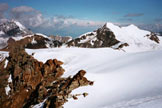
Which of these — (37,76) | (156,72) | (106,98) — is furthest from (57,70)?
(156,72)

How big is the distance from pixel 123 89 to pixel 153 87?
4898 millimetres

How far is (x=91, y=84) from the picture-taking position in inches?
961

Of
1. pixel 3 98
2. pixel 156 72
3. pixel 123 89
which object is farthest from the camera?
pixel 3 98

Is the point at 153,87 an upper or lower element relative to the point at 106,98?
upper

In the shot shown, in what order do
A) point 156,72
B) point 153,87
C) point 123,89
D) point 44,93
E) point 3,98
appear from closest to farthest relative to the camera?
1. point 153,87
2. point 123,89
3. point 156,72
4. point 44,93
5. point 3,98

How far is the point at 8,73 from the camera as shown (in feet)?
157

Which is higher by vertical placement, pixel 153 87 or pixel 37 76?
pixel 153 87

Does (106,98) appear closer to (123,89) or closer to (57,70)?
(123,89)

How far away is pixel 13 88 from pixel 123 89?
119 ft

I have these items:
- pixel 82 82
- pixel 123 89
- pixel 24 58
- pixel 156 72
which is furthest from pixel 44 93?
pixel 24 58

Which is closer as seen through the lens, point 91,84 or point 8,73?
point 91,84

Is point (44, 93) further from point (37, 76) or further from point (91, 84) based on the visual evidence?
point (37, 76)

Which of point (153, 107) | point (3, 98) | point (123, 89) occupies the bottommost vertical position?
point (3, 98)

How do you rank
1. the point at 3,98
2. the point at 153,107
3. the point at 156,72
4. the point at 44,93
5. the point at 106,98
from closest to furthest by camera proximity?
1. the point at 153,107
2. the point at 106,98
3. the point at 156,72
4. the point at 44,93
5. the point at 3,98
